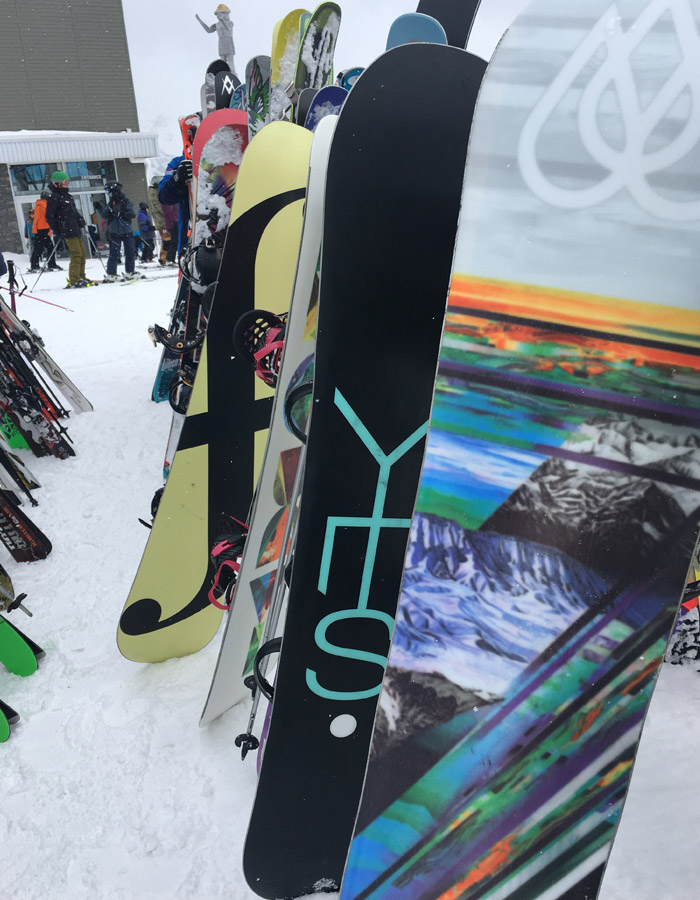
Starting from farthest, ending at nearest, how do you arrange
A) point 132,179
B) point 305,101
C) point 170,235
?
1. point 132,179
2. point 170,235
3. point 305,101

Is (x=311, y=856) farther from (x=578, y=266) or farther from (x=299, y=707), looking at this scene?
(x=578, y=266)

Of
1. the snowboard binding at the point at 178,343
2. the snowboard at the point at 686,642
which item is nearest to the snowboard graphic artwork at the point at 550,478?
the snowboard at the point at 686,642

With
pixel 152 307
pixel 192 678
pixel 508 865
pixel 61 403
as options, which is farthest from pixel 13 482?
pixel 152 307

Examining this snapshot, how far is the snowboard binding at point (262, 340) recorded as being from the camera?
5.21 feet

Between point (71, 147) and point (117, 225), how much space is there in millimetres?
6347

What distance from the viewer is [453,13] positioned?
197 cm

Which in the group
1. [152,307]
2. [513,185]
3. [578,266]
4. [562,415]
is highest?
[513,185]

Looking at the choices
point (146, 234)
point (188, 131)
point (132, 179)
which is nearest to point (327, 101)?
point (188, 131)

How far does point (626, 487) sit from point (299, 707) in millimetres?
850

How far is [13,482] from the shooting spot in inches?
128

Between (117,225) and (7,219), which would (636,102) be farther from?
(7,219)

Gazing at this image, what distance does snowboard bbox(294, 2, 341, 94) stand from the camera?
288cm

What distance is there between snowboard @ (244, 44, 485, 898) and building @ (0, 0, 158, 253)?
16.4 meters

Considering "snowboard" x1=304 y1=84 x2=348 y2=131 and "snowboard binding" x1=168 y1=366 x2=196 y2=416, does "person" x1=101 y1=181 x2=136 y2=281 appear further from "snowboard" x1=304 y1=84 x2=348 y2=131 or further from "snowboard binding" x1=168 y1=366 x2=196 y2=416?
"snowboard" x1=304 y1=84 x2=348 y2=131
